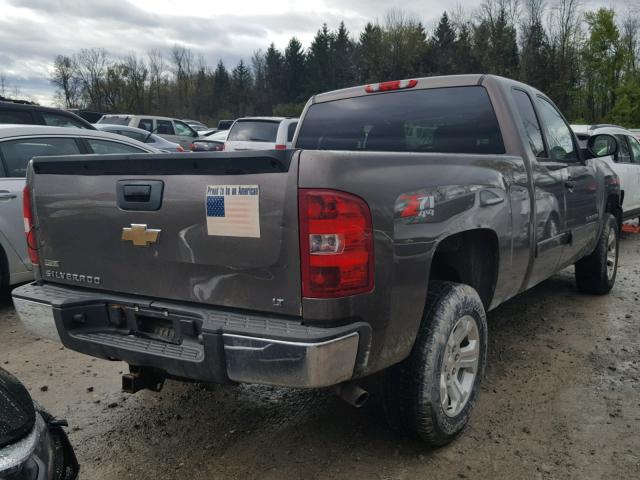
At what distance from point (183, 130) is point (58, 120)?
42.5 feet

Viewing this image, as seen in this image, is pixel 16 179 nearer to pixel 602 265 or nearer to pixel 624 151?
pixel 602 265

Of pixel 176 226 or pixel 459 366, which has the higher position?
pixel 176 226

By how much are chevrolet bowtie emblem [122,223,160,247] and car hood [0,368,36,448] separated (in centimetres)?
82

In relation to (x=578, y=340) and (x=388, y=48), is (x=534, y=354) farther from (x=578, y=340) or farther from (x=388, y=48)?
(x=388, y=48)

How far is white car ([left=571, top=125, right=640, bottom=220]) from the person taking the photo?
889 centimetres

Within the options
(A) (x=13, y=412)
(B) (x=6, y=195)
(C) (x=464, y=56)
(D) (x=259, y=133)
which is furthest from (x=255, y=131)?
(C) (x=464, y=56)

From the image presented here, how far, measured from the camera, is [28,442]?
5.72 ft

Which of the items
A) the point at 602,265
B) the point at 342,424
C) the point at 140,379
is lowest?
the point at 342,424

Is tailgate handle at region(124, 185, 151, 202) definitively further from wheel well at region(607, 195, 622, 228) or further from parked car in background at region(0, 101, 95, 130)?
parked car in background at region(0, 101, 95, 130)

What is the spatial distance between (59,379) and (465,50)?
4450 centimetres

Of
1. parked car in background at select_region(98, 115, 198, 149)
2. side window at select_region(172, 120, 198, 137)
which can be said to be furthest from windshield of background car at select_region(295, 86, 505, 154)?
side window at select_region(172, 120, 198, 137)

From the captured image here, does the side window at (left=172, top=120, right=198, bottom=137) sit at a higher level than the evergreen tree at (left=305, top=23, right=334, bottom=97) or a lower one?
lower

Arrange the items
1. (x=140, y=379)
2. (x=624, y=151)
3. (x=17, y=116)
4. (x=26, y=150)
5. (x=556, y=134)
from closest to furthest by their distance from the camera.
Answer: (x=140, y=379)
(x=556, y=134)
(x=26, y=150)
(x=17, y=116)
(x=624, y=151)

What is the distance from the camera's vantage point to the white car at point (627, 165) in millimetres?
8891
